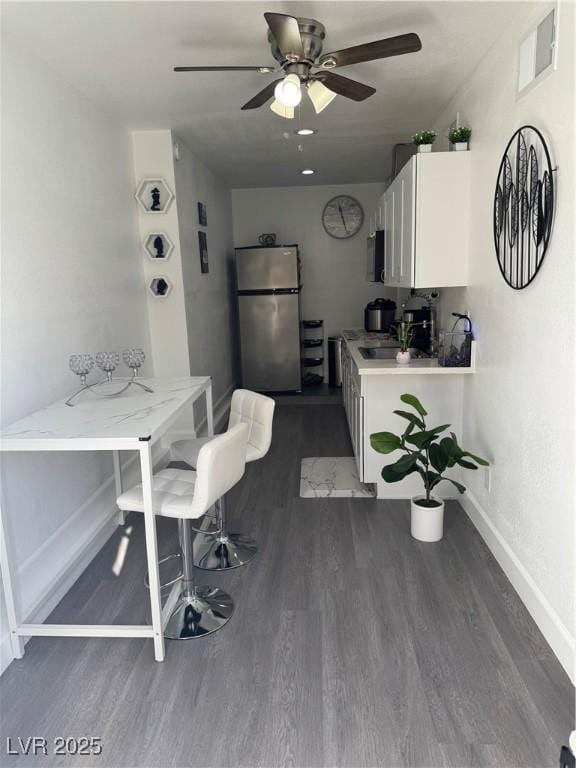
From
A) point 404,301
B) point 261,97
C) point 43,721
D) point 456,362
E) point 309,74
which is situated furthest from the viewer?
point 404,301

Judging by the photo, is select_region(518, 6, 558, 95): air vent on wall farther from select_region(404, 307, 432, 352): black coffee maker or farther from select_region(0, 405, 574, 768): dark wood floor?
select_region(0, 405, 574, 768): dark wood floor

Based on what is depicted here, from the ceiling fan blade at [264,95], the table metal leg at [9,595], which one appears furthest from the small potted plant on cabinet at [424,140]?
the table metal leg at [9,595]

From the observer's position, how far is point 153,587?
2012 millimetres

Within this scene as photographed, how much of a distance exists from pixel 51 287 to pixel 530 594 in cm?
263

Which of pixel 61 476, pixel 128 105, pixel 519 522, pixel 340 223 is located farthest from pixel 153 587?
pixel 340 223

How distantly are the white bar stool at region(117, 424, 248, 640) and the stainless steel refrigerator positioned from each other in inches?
163

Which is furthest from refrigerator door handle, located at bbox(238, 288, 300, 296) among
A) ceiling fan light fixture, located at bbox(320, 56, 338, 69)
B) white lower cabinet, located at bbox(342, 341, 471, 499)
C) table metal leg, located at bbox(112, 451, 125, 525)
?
ceiling fan light fixture, located at bbox(320, 56, 338, 69)

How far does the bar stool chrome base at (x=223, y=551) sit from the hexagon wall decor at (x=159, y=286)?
6.54ft

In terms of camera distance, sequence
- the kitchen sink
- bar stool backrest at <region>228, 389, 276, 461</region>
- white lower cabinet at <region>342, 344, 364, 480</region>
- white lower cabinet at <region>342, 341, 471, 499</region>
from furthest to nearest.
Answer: the kitchen sink < white lower cabinet at <region>342, 344, 364, 480</region> < white lower cabinet at <region>342, 341, 471, 499</region> < bar stool backrest at <region>228, 389, 276, 461</region>

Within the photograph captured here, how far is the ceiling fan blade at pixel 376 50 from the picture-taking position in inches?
79.3

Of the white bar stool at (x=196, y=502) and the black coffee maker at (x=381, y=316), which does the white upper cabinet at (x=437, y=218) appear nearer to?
the white bar stool at (x=196, y=502)

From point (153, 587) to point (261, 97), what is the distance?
2.23 meters

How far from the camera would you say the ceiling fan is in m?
2.02

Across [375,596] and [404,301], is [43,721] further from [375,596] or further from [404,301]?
[404,301]
